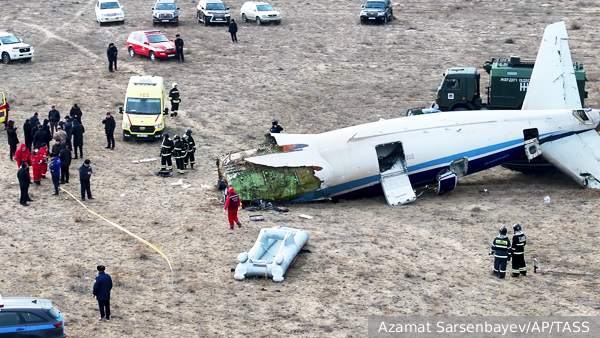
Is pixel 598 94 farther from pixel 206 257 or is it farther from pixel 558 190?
pixel 206 257

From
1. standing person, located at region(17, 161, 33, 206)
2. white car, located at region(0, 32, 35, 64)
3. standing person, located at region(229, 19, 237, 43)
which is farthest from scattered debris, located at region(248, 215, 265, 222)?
standing person, located at region(229, 19, 237, 43)

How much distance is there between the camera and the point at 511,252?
952 inches

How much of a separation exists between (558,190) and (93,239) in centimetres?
1655

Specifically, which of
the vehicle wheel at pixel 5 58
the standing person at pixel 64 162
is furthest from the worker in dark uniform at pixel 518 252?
the vehicle wheel at pixel 5 58

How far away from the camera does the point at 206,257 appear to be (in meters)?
25.3

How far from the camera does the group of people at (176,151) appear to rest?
3388cm

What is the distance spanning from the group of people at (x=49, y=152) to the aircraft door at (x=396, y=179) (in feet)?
33.6

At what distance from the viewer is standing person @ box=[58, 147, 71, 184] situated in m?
32.1

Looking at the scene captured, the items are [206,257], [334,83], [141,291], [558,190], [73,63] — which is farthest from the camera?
[73,63]

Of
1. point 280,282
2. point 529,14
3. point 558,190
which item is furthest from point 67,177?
point 529,14

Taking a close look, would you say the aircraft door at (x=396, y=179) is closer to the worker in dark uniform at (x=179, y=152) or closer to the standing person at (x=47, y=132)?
the worker in dark uniform at (x=179, y=152)

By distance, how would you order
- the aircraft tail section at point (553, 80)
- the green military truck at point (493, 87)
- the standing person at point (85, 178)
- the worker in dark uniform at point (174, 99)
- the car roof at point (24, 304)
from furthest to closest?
the worker in dark uniform at point (174, 99), the green military truck at point (493, 87), the aircraft tail section at point (553, 80), the standing person at point (85, 178), the car roof at point (24, 304)

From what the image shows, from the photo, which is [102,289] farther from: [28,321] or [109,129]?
[109,129]

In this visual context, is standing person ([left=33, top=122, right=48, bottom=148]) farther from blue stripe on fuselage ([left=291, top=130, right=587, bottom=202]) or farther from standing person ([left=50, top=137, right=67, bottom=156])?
blue stripe on fuselage ([left=291, top=130, right=587, bottom=202])
